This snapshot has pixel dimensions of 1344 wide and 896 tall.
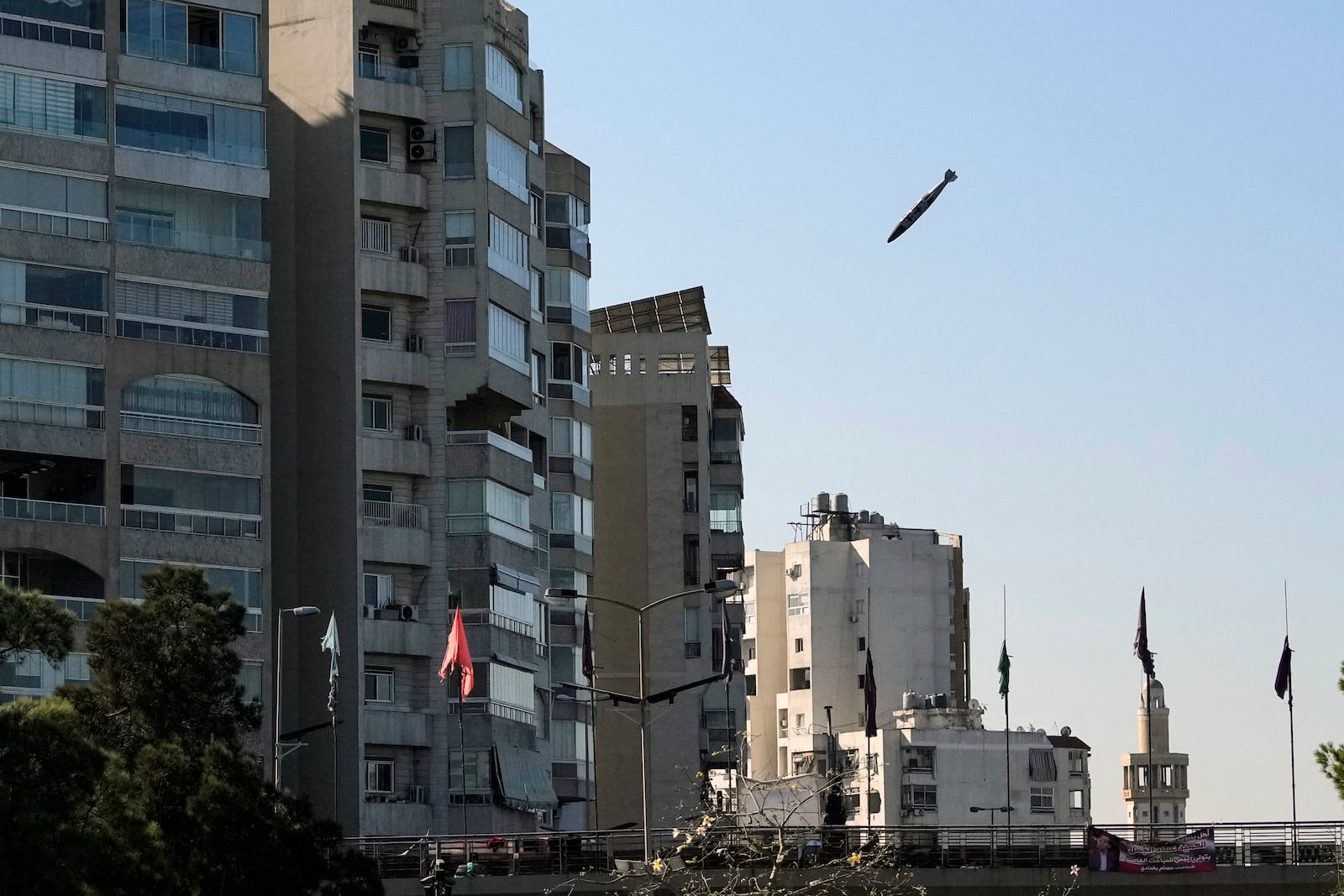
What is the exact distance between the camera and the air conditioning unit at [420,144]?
306 ft

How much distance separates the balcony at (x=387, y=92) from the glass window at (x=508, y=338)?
682 cm

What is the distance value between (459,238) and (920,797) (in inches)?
2820

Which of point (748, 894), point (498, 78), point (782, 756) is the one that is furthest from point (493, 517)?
point (782, 756)

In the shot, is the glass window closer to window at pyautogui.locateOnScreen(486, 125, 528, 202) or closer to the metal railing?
window at pyautogui.locateOnScreen(486, 125, 528, 202)

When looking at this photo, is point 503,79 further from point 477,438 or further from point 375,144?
point 477,438

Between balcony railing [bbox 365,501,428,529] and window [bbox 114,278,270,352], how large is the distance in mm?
6197

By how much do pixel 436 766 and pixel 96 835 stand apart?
34751 mm

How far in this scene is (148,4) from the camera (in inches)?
3438

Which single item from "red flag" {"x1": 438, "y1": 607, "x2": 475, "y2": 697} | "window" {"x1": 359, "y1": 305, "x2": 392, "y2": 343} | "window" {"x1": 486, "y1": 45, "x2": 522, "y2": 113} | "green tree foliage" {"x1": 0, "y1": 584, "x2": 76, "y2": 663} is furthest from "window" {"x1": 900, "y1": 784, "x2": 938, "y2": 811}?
"green tree foliage" {"x1": 0, "y1": 584, "x2": 76, "y2": 663}

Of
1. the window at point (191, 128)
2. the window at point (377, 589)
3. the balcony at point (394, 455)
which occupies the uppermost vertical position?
the window at point (191, 128)

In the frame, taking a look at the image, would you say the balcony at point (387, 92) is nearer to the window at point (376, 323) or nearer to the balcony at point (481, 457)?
the window at point (376, 323)

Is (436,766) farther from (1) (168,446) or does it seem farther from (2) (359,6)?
(2) (359,6)

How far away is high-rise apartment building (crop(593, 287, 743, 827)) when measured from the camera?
390 ft

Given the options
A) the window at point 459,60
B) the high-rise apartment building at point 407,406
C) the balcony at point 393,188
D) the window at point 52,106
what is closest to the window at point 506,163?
the high-rise apartment building at point 407,406
